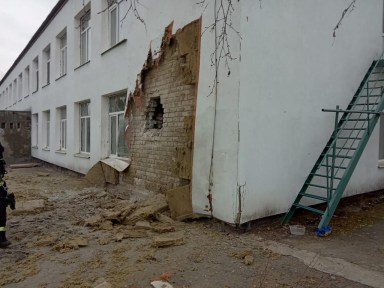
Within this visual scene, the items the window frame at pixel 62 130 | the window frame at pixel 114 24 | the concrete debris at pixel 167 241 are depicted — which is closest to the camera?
the concrete debris at pixel 167 241

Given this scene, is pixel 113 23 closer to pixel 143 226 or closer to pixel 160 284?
pixel 143 226

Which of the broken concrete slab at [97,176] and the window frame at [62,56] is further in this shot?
the window frame at [62,56]

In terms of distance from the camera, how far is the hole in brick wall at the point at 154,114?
6465 mm

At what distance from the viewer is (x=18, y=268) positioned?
12.0 feet

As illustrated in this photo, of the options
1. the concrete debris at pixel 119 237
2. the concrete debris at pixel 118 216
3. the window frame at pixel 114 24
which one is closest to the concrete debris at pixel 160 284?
the concrete debris at pixel 119 237

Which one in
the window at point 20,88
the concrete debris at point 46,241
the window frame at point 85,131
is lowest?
the concrete debris at point 46,241

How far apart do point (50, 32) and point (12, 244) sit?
1137 centimetres

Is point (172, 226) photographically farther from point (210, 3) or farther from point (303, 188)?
point (210, 3)

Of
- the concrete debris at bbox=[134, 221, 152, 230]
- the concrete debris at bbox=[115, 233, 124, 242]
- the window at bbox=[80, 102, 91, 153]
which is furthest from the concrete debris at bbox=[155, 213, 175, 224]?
the window at bbox=[80, 102, 91, 153]

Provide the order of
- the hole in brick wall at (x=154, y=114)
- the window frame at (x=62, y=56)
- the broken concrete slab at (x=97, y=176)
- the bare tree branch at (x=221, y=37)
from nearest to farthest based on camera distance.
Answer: the bare tree branch at (x=221, y=37), the hole in brick wall at (x=154, y=114), the broken concrete slab at (x=97, y=176), the window frame at (x=62, y=56)

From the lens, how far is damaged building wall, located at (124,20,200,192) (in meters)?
5.25

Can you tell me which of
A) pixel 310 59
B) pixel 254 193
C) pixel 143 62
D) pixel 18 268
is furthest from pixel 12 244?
pixel 310 59

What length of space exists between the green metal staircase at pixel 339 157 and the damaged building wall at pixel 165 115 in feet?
6.03

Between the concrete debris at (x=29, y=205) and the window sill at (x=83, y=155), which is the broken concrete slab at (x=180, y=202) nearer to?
the concrete debris at (x=29, y=205)
